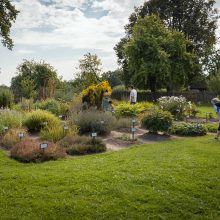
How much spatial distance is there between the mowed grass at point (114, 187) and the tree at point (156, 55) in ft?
73.8

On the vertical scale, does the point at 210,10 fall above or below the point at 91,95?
above

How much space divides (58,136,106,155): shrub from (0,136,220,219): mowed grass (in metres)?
0.81

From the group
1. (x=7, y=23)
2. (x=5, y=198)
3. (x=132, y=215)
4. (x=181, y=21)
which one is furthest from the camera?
(x=181, y=21)

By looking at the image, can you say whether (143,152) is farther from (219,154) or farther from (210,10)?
(210,10)

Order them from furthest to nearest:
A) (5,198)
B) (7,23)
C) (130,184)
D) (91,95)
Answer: (7,23) < (91,95) < (130,184) < (5,198)

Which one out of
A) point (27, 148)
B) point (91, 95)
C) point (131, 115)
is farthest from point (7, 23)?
point (27, 148)

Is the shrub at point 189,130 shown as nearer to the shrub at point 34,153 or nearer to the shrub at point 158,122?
the shrub at point 158,122

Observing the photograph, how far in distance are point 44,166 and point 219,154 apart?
4.38 metres

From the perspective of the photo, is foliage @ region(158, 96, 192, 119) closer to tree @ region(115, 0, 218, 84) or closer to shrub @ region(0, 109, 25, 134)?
shrub @ region(0, 109, 25, 134)

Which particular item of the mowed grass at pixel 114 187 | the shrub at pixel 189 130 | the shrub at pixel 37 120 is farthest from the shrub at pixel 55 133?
the shrub at pixel 189 130

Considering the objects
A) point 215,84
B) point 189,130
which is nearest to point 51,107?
point 189,130

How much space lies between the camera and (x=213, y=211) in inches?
204

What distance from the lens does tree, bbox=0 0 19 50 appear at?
19031 mm

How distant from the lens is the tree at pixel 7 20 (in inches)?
749
